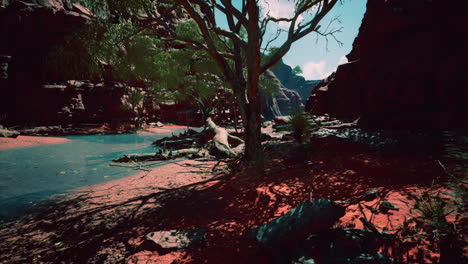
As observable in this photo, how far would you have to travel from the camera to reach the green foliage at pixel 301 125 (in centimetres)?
841

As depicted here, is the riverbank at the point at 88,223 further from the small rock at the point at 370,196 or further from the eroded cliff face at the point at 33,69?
the eroded cliff face at the point at 33,69

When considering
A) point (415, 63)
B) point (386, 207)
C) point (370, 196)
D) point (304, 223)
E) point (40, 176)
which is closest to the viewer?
point (304, 223)

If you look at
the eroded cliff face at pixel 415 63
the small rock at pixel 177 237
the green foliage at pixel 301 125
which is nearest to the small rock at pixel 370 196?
the small rock at pixel 177 237

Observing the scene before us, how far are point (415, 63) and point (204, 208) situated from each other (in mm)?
11388

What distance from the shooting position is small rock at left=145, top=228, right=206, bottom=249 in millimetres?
2930

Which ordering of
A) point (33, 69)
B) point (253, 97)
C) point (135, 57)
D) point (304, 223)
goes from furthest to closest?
point (33, 69), point (135, 57), point (253, 97), point (304, 223)

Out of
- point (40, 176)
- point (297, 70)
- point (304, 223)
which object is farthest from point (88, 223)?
point (297, 70)

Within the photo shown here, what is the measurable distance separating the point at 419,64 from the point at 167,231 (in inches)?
479

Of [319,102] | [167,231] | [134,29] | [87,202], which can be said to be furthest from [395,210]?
[319,102]

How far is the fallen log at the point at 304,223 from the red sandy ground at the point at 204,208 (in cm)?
25

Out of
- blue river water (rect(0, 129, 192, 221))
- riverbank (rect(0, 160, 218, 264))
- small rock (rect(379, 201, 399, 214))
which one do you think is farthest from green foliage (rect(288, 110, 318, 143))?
blue river water (rect(0, 129, 192, 221))

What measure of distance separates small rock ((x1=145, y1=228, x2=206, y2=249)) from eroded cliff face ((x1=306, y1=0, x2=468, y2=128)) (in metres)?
6.32

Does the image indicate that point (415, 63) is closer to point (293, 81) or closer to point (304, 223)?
point (304, 223)

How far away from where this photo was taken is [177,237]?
310 centimetres
